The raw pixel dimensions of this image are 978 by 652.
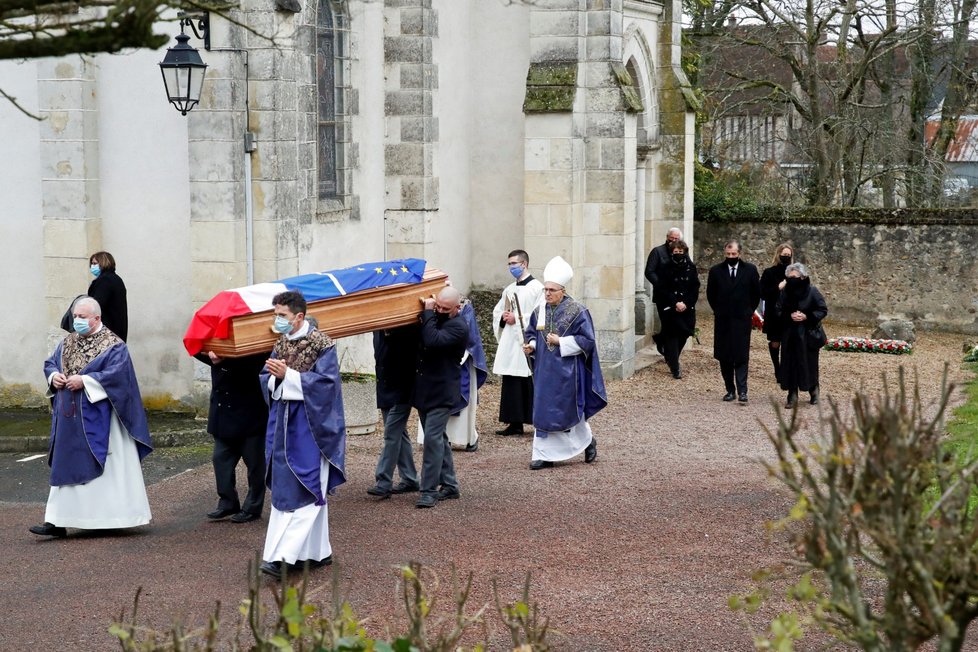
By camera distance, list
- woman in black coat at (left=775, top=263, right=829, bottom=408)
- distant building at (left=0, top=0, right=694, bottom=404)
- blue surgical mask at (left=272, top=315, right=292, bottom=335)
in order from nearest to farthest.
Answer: blue surgical mask at (left=272, top=315, right=292, bottom=335) → distant building at (left=0, top=0, right=694, bottom=404) → woman in black coat at (left=775, top=263, right=829, bottom=408)

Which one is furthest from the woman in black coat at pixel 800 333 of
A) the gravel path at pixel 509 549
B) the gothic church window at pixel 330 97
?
the gothic church window at pixel 330 97

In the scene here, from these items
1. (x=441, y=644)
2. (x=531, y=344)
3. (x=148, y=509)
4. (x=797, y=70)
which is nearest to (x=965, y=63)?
(x=797, y=70)

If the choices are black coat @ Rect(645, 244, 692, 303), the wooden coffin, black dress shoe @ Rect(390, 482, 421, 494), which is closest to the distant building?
black coat @ Rect(645, 244, 692, 303)

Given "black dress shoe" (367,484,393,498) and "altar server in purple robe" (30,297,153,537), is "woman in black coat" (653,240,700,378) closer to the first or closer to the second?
"black dress shoe" (367,484,393,498)

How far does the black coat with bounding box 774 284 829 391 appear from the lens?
47.3 ft

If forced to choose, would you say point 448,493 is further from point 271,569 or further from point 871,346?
point 871,346

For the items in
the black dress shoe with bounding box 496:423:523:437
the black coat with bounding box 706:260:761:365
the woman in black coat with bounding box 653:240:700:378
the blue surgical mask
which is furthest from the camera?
the woman in black coat with bounding box 653:240:700:378

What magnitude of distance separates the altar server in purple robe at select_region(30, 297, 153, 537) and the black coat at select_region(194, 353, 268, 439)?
0.57 meters

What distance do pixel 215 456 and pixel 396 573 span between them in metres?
2.11

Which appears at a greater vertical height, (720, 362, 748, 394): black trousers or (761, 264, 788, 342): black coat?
(761, 264, 788, 342): black coat

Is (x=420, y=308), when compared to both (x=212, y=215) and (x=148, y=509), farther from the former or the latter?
(x=212, y=215)

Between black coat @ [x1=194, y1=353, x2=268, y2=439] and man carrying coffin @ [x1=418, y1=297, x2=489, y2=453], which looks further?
man carrying coffin @ [x1=418, y1=297, x2=489, y2=453]

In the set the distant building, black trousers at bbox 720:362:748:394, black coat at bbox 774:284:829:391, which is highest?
the distant building

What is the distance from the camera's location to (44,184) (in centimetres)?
1338
